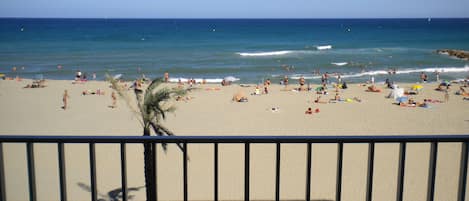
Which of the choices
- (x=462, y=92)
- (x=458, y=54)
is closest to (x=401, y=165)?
(x=462, y=92)

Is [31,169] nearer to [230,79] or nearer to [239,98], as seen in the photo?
[239,98]

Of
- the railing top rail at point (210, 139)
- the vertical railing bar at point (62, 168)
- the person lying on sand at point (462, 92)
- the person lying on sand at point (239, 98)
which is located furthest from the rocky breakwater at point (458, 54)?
the vertical railing bar at point (62, 168)

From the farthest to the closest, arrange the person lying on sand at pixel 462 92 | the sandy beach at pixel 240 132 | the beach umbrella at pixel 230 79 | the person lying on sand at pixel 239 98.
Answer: the beach umbrella at pixel 230 79
the person lying on sand at pixel 462 92
the person lying on sand at pixel 239 98
the sandy beach at pixel 240 132

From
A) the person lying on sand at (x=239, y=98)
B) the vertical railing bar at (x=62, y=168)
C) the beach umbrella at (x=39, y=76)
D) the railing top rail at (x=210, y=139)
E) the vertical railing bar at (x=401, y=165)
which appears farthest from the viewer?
the beach umbrella at (x=39, y=76)

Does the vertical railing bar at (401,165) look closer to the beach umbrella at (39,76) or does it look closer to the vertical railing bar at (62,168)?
the vertical railing bar at (62,168)

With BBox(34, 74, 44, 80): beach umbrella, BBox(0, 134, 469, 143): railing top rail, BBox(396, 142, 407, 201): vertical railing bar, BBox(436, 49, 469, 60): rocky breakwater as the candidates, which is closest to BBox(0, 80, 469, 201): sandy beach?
BBox(0, 134, 469, 143): railing top rail

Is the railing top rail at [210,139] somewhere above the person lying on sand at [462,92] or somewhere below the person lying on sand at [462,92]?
above

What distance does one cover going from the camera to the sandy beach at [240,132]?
11320 millimetres

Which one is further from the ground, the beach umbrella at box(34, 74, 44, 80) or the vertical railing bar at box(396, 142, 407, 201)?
the vertical railing bar at box(396, 142, 407, 201)

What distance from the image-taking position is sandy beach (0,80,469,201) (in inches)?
446

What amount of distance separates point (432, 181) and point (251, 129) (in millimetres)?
15609

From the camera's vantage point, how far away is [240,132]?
18.2 metres

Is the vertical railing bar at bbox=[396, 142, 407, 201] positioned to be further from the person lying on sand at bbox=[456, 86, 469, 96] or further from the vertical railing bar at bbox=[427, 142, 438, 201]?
the person lying on sand at bbox=[456, 86, 469, 96]

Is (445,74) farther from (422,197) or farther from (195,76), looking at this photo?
(422,197)
